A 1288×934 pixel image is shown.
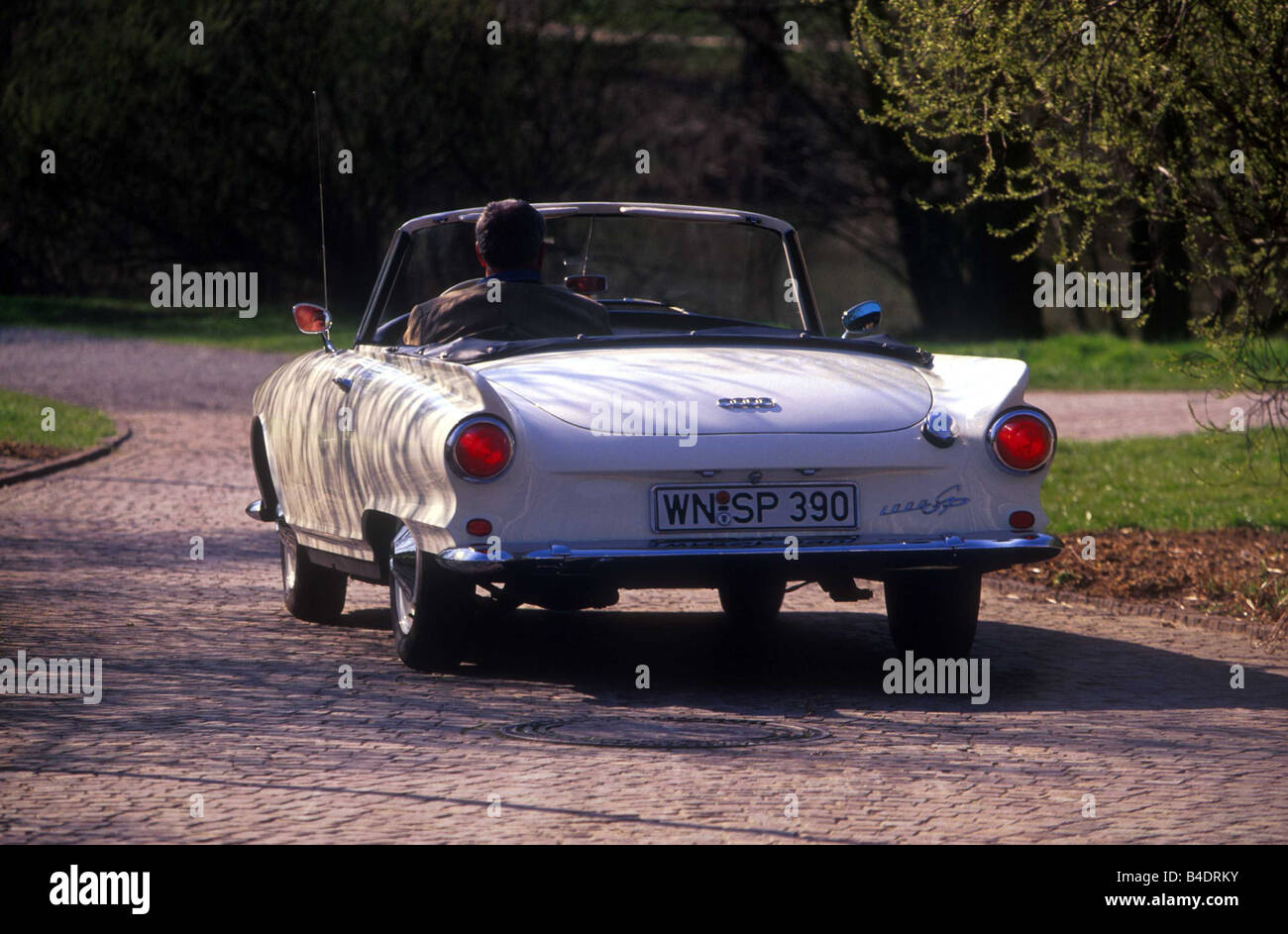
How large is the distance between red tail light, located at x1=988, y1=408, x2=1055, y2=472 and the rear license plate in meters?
0.55

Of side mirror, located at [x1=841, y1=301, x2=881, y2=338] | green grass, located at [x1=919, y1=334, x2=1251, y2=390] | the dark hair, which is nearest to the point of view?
the dark hair

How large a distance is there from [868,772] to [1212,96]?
15.7 ft

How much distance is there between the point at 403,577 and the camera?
7262mm

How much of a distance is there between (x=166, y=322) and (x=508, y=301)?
3169 centimetres

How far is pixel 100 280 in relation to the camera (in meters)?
42.2

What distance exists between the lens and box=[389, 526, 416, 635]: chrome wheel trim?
23.0ft

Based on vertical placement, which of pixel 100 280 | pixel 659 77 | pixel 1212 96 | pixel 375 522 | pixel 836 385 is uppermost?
pixel 659 77

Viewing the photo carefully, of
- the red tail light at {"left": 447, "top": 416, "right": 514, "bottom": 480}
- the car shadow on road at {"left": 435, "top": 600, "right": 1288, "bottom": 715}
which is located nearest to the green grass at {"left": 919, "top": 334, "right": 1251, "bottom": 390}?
the car shadow on road at {"left": 435, "top": 600, "right": 1288, "bottom": 715}

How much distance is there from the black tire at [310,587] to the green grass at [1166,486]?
14.5ft

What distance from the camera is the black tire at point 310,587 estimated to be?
8547mm

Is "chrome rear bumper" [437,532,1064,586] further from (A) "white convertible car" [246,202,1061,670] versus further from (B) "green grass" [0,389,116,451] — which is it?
(B) "green grass" [0,389,116,451]
